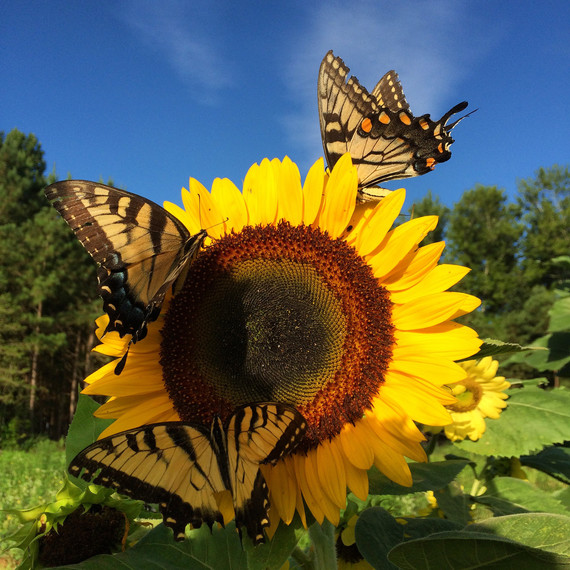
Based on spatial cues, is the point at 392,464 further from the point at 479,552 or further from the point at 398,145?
the point at 398,145

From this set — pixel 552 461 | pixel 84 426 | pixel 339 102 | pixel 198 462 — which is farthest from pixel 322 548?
pixel 552 461

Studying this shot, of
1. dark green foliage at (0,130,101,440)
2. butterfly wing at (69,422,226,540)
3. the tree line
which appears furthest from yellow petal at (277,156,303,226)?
dark green foliage at (0,130,101,440)

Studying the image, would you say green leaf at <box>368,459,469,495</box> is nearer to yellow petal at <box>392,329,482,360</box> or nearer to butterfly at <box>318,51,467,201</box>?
yellow petal at <box>392,329,482,360</box>

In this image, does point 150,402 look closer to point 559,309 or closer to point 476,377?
point 476,377

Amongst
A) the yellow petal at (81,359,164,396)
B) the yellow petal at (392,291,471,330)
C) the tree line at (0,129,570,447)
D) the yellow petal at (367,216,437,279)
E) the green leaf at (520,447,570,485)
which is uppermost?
the tree line at (0,129,570,447)

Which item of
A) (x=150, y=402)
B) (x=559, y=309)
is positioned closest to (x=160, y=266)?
(x=150, y=402)
